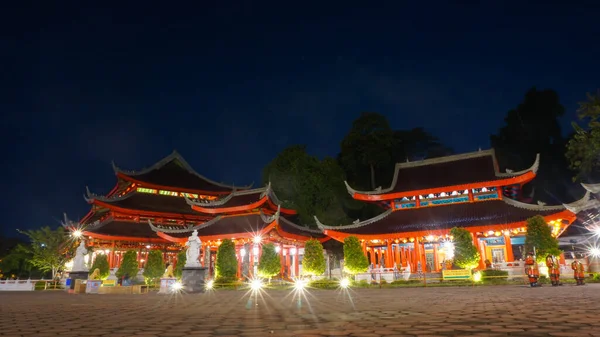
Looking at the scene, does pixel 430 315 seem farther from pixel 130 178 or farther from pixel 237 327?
pixel 130 178

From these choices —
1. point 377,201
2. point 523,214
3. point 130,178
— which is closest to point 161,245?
point 130,178

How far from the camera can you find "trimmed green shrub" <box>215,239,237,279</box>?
25812mm

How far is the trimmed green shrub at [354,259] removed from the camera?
24.5m

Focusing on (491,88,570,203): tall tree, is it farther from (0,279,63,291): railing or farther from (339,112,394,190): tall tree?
(0,279,63,291): railing

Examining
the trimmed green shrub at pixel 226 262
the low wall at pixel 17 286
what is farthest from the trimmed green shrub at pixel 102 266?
the trimmed green shrub at pixel 226 262

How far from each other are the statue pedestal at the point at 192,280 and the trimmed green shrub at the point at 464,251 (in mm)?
14687

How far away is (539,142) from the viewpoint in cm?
4656

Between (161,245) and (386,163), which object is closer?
(161,245)

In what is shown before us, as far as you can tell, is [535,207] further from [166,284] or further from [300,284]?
[166,284]

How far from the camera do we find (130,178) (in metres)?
42.8

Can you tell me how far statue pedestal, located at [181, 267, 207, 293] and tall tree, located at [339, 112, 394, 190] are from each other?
3299 centimetres

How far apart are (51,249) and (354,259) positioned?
30488mm

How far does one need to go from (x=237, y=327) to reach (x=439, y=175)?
27875 millimetres

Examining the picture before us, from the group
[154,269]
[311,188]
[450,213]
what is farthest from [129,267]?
[450,213]
